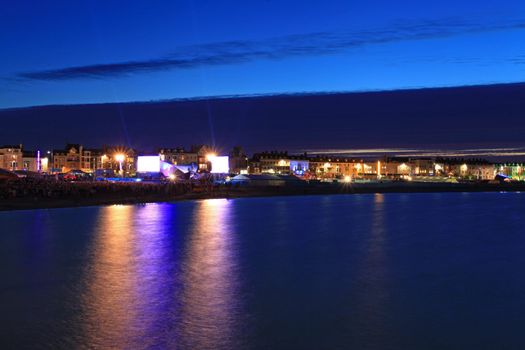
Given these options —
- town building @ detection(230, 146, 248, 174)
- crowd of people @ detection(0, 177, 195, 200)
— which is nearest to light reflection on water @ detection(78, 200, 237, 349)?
crowd of people @ detection(0, 177, 195, 200)

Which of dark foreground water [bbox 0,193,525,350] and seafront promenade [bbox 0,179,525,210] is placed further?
seafront promenade [bbox 0,179,525,210]

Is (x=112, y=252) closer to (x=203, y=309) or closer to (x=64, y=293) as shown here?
(x=64, y=293)

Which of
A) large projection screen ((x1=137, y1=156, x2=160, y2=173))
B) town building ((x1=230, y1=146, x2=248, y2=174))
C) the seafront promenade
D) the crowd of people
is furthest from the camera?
town building ((x1=230, y1=146, x2=248, y2=174))

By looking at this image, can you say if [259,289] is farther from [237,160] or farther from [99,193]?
[237,160]

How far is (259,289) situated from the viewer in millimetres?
14750

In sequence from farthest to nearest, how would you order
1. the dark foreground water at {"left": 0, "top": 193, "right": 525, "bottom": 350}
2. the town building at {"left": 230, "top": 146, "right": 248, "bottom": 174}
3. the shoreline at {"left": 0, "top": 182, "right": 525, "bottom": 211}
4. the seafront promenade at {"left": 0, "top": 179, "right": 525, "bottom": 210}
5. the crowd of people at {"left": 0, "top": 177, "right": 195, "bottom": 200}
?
the town building at {"left": 230, "top": 146, "right": 248, "bottom": 174}
the crowd of people at {"left": 0, "top": 177, "right": 195, "bottom": 200}
the seafront promenade at {"left": 0, "top": 179, "right": 525, "bottom": 210}
the shoreline at {"left": 0, "top": 182, "right": 525, "bottom": 211}
the dark foreground water at {"left": 0, "top": 193, "right": 525, "bottom": 350}

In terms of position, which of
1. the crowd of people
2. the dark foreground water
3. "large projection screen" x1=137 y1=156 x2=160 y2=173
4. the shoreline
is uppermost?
"large projection screen" x1=137 y1=156 x2=160 y2=173

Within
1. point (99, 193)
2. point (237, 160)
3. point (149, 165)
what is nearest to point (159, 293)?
point (99, 193)

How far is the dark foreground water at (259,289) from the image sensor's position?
413 inches

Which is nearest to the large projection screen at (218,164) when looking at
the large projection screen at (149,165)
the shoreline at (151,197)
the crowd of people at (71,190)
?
the large projection screen at (149,165)

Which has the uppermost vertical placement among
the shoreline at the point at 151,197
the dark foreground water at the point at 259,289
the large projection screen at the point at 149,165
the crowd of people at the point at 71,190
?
the large projection screen at the point at 149,165

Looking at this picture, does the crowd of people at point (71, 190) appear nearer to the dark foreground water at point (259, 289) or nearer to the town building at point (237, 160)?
the dark foreground water at point (259, 289)

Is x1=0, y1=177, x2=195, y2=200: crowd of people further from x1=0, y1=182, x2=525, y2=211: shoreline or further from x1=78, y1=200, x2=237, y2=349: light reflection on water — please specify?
x1=78, y1=200, x2=237, y2=349: light reflection on water

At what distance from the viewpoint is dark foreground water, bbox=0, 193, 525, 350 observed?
413 inches
